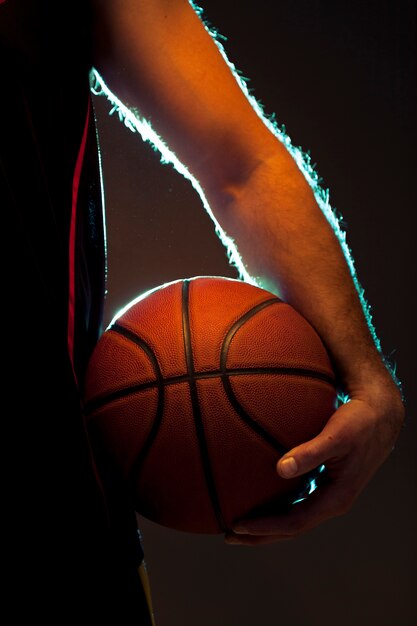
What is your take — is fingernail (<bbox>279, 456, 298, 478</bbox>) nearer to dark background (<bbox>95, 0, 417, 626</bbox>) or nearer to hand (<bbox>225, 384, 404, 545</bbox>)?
hand (<bbox>225, 384, 404, 545</bbox>)

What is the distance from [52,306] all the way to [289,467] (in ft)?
0.95

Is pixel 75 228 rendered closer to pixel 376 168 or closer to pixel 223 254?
pixel 223 254

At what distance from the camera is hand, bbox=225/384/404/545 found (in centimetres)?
75

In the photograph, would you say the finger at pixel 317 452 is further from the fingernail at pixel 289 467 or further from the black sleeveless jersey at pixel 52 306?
the black sleeveless jersey at pixel 52 306

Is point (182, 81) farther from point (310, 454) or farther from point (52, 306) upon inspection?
point (310, 454)

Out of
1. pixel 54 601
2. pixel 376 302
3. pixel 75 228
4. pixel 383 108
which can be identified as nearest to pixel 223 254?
pixel 376 302

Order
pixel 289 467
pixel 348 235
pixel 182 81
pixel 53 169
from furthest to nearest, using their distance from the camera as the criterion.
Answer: pixel 348 235
pixel 182 81
pixel 53 169
pixel 289 467

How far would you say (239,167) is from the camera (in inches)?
37.7

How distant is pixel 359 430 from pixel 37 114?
1.62 ft

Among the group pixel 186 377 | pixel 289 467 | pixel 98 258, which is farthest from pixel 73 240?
pixel 289 467

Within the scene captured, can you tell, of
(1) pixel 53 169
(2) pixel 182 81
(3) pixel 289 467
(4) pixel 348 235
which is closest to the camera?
(3) pixel 289 467

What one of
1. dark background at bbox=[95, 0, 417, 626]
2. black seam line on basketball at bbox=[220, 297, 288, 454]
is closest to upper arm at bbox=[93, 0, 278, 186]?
black seam line on basketball at bbox=[220, 297, 288, 454]

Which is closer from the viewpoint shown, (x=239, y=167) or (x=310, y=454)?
(x=310, y=454)

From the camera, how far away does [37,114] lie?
82cm
